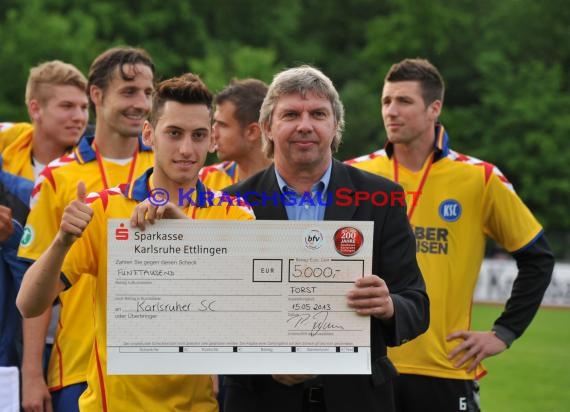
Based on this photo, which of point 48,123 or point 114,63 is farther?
point 48,123

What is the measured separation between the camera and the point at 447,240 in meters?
6.34

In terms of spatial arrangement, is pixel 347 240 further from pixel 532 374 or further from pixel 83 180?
pixel 532 374

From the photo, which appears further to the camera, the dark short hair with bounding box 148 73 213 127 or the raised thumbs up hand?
the dark short hair with bounding box 148 73 213 127

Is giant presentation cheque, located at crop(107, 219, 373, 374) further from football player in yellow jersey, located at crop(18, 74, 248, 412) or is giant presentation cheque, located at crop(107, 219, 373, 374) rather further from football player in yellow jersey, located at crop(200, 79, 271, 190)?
football player in yellow jersey, located at crop(200, 79, 271, 190)

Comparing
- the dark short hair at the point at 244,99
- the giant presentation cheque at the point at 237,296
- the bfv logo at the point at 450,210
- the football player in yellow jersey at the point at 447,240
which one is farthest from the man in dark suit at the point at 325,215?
the dark short hair at the point at 244,99

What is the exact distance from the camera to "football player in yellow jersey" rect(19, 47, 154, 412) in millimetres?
5539

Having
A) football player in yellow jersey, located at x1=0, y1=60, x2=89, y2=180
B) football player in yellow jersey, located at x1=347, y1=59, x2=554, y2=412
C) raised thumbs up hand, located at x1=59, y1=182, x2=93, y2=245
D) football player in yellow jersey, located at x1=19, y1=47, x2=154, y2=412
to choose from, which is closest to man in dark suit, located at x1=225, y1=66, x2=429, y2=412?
raised thumbs up hand, located at x1=59, y1=182, x2=93, y2=245

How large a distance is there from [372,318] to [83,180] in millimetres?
2178

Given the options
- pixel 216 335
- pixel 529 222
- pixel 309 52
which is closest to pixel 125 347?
pixel 216 335

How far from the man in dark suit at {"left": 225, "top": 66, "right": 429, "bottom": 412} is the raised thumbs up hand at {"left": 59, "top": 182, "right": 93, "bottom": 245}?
0.78 meters

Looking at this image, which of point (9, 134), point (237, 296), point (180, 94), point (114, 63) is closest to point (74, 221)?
point (237, 296)

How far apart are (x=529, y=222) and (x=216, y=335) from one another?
287 centimetres

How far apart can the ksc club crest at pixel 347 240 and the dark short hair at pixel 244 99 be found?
3083 mm

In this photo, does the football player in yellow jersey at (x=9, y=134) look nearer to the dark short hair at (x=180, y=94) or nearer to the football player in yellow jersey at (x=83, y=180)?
the football player in yellow jersey at (x=83, y=180)
